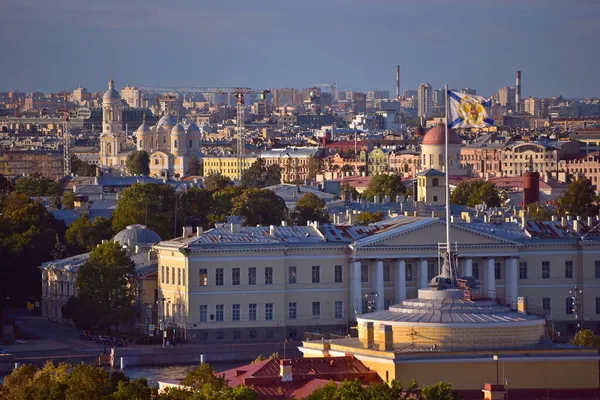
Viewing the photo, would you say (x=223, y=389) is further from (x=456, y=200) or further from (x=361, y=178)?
(x=361, y=178)

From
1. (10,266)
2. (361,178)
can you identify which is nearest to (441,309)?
(10,266)

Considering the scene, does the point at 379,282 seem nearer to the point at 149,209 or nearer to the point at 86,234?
the point at 86,234

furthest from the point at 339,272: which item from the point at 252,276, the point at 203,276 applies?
the point at 203,276

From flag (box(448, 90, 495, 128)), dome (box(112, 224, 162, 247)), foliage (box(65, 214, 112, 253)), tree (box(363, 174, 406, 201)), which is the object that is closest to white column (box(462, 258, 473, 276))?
dome (box(112, 224, 162, 247))

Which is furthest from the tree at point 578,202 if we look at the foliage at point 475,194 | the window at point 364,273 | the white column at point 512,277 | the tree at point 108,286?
the tree at point 108,286

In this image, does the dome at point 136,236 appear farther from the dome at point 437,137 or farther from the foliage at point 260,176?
the foliage at point 260,176
